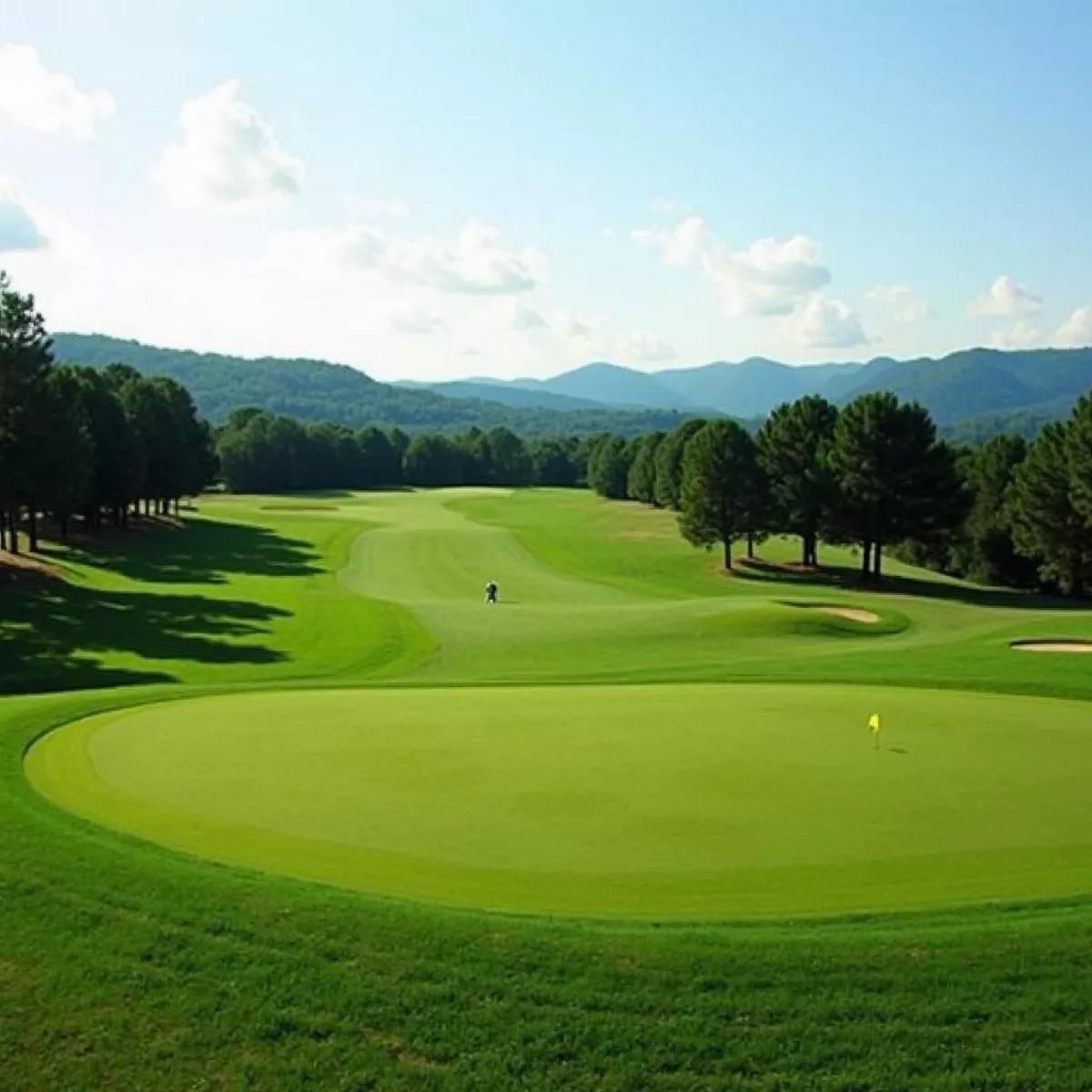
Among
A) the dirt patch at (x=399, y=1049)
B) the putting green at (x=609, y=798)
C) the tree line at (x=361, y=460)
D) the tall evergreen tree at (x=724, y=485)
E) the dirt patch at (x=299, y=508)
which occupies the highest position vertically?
the tree line at (x=361, y=460)

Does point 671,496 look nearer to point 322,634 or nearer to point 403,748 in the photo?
point 322,634

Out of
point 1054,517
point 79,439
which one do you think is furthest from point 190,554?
point 1054,517

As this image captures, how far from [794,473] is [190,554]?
3625cm

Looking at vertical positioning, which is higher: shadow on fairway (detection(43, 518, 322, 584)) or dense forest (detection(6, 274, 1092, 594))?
dense forest (detection(6, 274, 1092, 594))

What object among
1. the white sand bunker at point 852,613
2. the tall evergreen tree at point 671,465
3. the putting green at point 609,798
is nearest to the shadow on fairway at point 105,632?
the putting green at point 609,798

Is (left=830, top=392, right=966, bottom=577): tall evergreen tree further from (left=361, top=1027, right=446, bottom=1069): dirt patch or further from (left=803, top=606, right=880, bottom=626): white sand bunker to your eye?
(left=361, top=1027, right=446, bottom=1069): dirt patch

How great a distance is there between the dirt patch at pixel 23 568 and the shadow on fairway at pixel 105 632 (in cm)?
86

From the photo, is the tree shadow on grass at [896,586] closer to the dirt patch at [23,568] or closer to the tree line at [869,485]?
the tree line at [869,485]

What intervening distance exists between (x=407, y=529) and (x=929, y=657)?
206ft

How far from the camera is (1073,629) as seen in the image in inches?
1468

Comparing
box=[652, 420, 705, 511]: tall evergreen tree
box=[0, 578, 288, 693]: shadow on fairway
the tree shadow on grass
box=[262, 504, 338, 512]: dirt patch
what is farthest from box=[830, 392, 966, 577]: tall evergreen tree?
box=[262, 504, 338, 512]: dirt patch

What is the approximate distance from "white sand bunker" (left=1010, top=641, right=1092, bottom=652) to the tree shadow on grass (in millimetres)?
17782

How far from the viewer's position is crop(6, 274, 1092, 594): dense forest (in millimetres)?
53375

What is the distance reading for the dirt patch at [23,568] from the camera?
4782 centimetres
